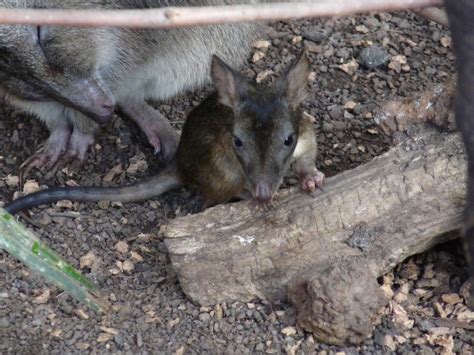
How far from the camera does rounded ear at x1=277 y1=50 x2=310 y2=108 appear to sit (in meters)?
4.58

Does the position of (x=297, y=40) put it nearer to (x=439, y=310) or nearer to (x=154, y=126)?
(x=154, y=126)

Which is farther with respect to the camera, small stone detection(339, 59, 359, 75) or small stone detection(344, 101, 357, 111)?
small stone detection(339, 59, 359, 75)

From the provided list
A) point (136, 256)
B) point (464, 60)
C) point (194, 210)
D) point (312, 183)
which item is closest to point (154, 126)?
point (194, 210)

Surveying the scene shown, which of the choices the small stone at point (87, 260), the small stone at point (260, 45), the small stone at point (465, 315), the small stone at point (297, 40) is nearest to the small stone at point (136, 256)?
the small stone at point (87, 260)

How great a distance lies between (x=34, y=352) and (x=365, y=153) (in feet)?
7.53

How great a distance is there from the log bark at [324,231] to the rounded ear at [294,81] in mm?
570

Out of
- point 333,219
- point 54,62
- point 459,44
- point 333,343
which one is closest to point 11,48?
point 54,62

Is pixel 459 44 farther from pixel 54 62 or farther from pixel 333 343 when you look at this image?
pixel 54 62

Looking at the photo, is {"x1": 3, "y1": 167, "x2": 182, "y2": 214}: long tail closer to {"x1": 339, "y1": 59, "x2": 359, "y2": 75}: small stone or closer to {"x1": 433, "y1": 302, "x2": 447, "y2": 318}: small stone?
{"x1": 339, "y1": 59, "x2": 359, "y2": 75}: small stone

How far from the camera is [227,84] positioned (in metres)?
4.55

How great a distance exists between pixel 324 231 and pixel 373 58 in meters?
2.07

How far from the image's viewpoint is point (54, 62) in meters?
4.99

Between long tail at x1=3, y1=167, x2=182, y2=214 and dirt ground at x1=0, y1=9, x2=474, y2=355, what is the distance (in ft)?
0.27

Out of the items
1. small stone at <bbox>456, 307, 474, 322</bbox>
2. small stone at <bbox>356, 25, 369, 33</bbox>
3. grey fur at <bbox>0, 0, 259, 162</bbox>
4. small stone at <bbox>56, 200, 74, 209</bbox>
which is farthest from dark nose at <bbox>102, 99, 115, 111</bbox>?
small stone at <bbox>456, 307, 474, 322</bbox>
